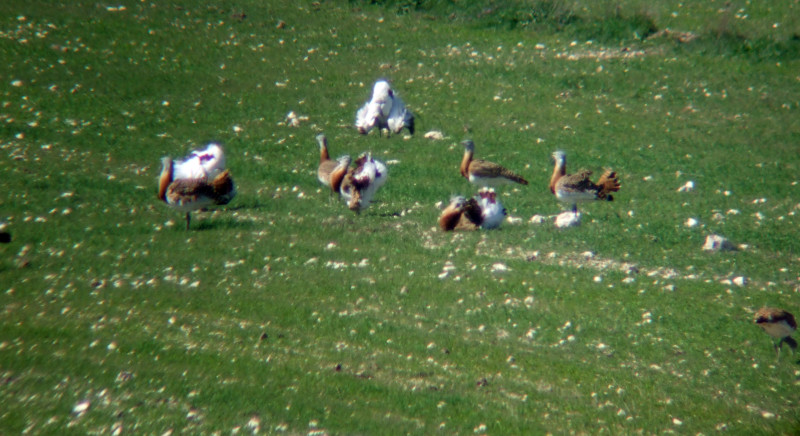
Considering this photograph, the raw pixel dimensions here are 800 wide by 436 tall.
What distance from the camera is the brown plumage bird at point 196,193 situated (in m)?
12.0

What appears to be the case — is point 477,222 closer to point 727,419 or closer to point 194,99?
point 727,419

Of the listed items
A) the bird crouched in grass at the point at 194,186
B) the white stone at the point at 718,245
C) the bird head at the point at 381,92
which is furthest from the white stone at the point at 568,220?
the bird head at the point at 381,92

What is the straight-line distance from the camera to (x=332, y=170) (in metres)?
13.6

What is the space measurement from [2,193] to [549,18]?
15245 millimetres

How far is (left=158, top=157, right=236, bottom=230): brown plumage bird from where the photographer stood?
12039mm

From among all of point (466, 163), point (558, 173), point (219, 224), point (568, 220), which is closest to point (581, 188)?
point (568, 220)

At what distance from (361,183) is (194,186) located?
245cm

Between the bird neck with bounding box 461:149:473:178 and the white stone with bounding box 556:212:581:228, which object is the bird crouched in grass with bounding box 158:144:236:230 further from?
the white stone with bounding box 556:212:581:228

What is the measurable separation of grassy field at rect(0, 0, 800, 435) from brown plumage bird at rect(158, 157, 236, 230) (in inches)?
14.7

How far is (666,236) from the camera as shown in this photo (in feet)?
37.1

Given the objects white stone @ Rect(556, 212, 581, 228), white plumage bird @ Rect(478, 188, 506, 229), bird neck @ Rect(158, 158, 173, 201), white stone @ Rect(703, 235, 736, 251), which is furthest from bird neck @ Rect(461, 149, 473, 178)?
bird neck @ Rect(158, 158, 173, 201)

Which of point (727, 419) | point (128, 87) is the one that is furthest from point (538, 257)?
point (128, 87)

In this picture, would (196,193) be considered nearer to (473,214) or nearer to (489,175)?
(473,214)

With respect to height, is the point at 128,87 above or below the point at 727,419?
below
